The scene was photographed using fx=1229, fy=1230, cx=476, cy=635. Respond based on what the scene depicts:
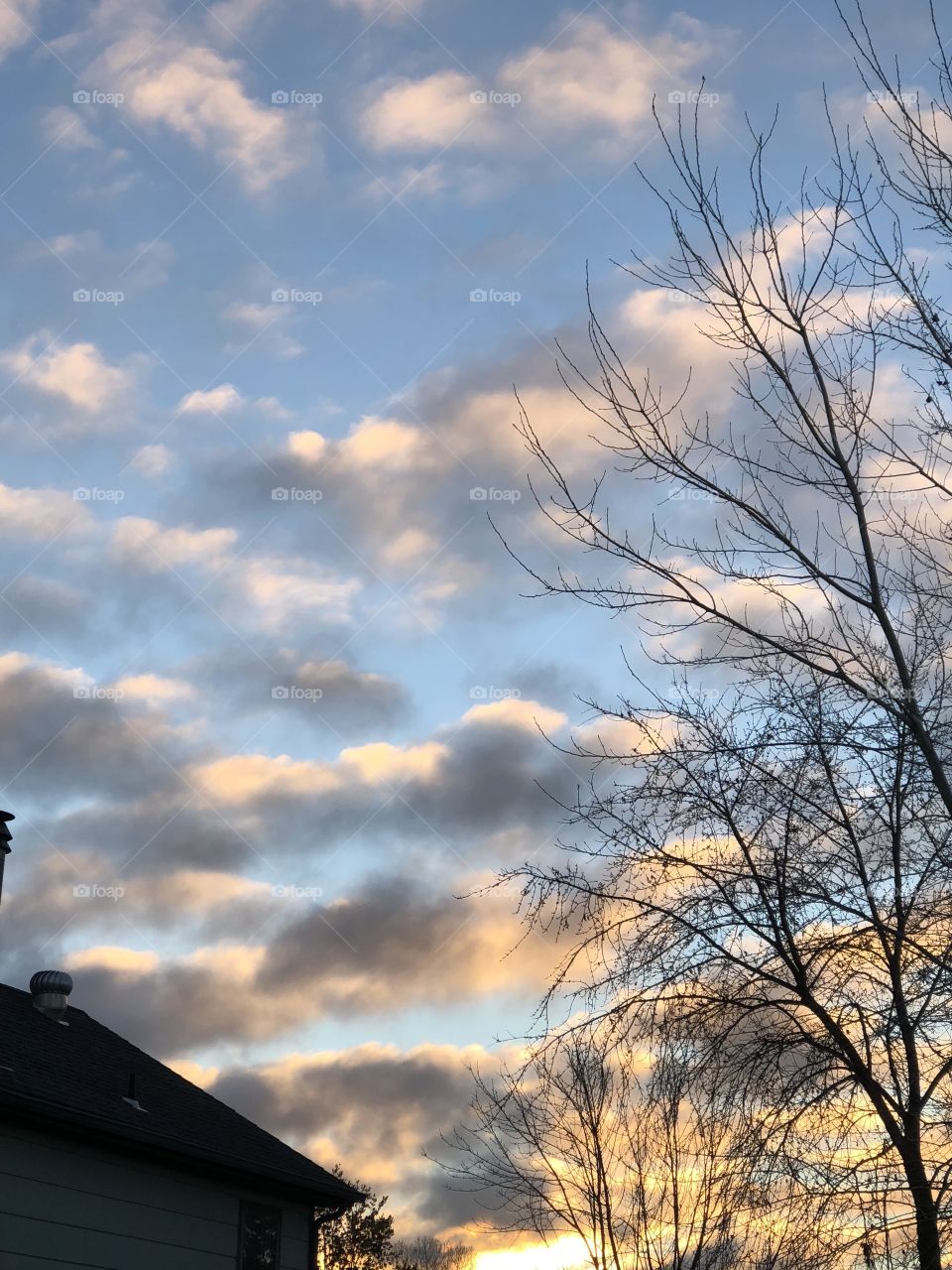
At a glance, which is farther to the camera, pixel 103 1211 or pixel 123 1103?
pixel 123 1103

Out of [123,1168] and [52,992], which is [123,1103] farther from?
[52,992]

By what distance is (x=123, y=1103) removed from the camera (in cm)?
1536

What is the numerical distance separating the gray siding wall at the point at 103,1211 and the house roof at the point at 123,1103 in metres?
0.30

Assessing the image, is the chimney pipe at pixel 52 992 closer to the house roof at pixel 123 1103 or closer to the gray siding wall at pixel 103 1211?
the house roof at pixel 123 1103

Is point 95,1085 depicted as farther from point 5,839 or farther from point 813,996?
point 813,996

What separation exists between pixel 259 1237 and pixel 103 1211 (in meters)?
3.35

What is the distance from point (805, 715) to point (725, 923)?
4.40ft

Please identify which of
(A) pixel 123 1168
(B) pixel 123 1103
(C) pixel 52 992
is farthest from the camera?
(C) pixel 52 992

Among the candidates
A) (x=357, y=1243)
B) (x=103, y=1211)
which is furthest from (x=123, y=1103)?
(x=357, y=1243)

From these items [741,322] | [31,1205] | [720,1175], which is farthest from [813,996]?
[31,1205]

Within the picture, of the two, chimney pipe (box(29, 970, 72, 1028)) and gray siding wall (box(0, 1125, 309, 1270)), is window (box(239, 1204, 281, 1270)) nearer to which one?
gray siding wall (box(0, 1125, 309, 1270))

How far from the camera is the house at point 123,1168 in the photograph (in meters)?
12.5

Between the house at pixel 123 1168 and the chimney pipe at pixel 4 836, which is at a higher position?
the chimney pipe at pixel 4 836

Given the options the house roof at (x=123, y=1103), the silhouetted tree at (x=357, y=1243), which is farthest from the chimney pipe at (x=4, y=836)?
the silhouetted tree at (x=357, y=1243)
